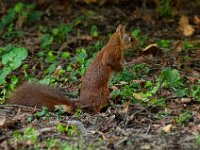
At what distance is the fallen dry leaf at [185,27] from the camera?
850 cm

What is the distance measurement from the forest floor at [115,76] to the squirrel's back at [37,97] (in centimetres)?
8

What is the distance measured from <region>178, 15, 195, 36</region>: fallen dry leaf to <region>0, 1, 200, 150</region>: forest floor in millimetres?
19

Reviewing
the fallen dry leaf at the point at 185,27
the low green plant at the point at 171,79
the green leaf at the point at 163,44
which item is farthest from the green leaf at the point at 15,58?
the fallen dry leaf at the point at 185,27

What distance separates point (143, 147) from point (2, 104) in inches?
73.3

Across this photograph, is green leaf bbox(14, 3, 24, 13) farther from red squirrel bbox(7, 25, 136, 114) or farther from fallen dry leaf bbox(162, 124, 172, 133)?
fallen dry leaf bbox(162, 124, 172, 133)

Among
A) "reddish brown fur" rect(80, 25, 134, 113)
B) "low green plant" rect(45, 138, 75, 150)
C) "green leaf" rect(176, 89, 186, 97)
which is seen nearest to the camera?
"low green plant" rect(45, 138, 75, 150)

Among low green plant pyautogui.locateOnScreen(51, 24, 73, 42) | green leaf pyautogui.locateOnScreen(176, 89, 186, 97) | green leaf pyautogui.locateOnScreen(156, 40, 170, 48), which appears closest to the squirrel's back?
→ green leaf pyautogui.locateOnScreen(176, 89, 186, 97)

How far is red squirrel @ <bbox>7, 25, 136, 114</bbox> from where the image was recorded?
582 centimetres

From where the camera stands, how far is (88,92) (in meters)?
6.05

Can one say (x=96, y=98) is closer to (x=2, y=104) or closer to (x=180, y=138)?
(x=2, y=104)

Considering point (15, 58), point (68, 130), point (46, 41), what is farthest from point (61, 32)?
point (68, 130)

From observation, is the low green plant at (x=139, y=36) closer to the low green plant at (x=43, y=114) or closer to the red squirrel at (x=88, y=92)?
the red squirrel at (x=88, y=92)

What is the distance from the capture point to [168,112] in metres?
5.63

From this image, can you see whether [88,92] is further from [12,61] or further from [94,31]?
[94,31]
